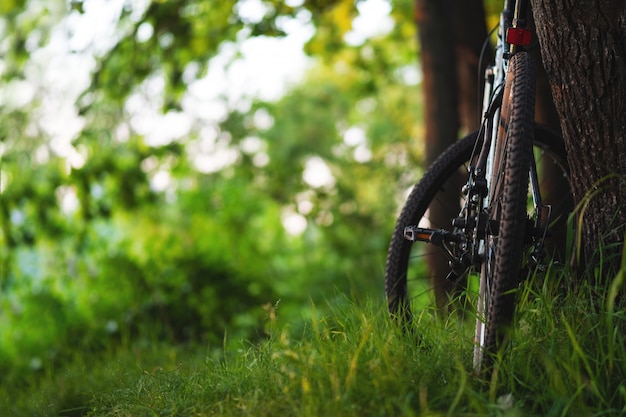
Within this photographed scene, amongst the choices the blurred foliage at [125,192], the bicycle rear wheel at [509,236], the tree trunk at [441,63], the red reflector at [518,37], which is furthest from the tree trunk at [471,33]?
the bicycle rear wheel at [509,236]

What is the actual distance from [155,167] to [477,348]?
6768 millimetres

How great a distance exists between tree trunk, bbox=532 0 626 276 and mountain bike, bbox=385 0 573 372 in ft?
0.35

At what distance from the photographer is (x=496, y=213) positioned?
2.34 metres

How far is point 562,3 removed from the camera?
7.94ft

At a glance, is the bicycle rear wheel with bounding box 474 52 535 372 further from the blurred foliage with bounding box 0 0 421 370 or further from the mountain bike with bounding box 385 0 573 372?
the blurred foliage with bounding box 0 0 421 370

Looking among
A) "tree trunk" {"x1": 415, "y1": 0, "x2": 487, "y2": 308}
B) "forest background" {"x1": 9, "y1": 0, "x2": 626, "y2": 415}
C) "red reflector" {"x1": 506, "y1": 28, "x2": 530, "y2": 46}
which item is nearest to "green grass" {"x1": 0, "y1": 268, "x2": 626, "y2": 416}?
"forest background" {"x1": 9, "y1": 0, "x2": 626, "y2": 415}

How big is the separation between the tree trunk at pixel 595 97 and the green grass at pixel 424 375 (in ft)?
0.75

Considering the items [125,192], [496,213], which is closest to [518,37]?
[496,213]

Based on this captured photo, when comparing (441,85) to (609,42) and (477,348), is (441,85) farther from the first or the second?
(477,348)

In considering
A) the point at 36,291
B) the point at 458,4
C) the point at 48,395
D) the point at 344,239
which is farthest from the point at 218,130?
the point at 48,395

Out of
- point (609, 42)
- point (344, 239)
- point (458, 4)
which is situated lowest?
point (344, 239)

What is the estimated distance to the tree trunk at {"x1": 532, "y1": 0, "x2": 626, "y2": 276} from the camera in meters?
2.39

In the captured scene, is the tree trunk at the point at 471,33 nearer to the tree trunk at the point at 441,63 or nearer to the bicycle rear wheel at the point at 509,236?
the tree trunk at the point at 441,63

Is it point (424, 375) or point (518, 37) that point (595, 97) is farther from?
point (424, 375)
